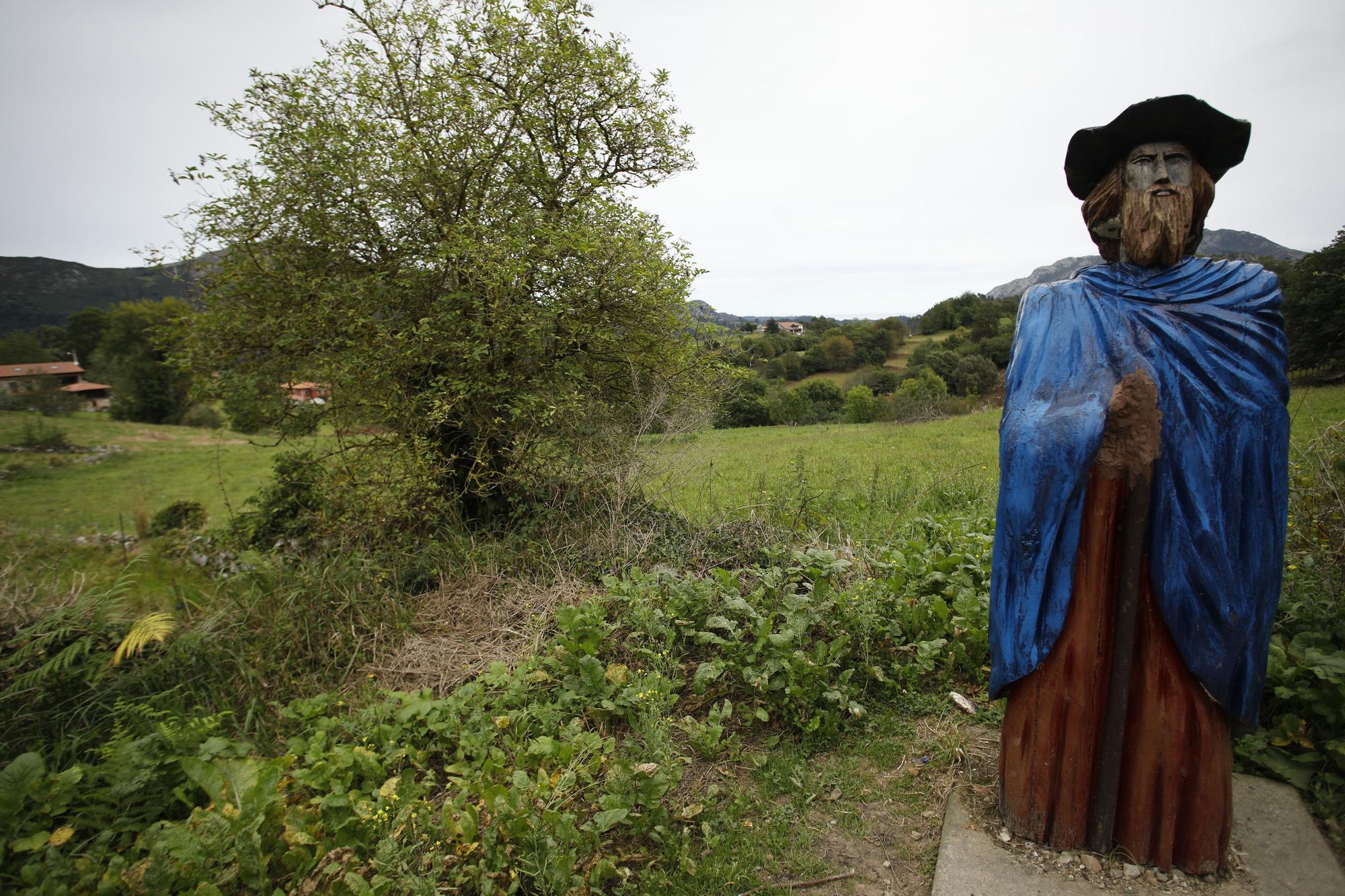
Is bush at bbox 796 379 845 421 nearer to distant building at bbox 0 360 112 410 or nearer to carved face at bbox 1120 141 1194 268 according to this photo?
distant building at bbox 0 360 112 410

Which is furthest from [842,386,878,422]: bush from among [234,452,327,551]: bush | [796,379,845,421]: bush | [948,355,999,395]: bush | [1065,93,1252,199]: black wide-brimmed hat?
[1065,93,1252,199]: black wide-brimmed hat

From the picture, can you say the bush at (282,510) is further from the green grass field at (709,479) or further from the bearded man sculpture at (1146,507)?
the bearded man sculpture at (1146,507)

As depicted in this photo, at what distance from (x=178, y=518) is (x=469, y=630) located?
24.9 feet

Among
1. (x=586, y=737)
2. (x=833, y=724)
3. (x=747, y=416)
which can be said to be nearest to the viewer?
(x=586, y=737)

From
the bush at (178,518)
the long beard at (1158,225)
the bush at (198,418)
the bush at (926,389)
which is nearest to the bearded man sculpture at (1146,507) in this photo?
A: the long beard at (1158,225)

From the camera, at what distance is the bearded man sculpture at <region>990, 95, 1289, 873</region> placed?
1.98 meters

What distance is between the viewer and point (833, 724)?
131 inches

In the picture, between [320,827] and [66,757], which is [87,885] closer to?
[320,827]

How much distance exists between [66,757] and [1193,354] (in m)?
5.62

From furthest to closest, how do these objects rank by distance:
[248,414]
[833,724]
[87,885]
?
1. [248,414]
2. [833,724]
3. [87,885]

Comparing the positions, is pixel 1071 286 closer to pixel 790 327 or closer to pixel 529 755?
pixel 529 755

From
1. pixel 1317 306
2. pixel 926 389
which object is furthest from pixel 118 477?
pixel 926 389

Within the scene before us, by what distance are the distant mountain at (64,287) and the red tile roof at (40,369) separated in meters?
1.31

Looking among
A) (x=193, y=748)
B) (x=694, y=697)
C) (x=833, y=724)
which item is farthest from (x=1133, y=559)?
(x=193, y=748)
